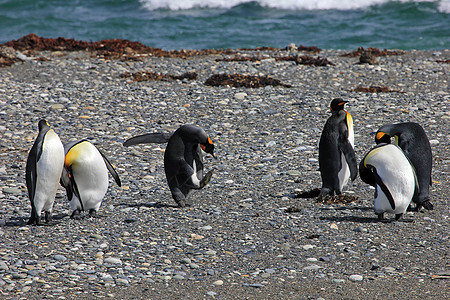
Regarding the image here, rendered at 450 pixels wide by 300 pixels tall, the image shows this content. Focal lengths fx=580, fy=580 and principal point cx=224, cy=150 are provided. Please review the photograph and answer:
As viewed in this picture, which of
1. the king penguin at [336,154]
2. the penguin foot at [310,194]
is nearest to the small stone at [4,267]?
the penguin foot at [310,194]

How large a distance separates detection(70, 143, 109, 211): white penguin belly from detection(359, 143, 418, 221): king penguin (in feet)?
8.11

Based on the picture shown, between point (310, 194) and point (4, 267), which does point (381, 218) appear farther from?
point (4, 267)

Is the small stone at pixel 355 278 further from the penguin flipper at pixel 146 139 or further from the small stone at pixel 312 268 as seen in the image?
the penguin flipper at pixel 146 139

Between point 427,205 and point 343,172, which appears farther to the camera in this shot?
point 343,172

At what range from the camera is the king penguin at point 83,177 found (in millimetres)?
5250

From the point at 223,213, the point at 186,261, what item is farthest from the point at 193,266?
the point at 223,213

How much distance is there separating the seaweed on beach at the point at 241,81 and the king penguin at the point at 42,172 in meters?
5.87

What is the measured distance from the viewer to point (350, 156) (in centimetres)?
579

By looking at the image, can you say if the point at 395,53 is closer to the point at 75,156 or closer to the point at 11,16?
the point at 75,156

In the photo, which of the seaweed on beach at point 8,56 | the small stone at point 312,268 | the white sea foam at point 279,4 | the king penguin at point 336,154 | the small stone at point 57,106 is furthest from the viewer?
the white sea foam at point 279,4

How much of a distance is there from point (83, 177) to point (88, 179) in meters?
0.05

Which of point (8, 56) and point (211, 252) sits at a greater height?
point (8, 56)

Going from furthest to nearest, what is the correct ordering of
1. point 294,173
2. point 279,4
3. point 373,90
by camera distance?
point 279,4
point 373,90
point 294,173

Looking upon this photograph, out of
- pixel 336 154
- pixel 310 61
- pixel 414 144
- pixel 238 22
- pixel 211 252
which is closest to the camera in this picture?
pixel 211 252
